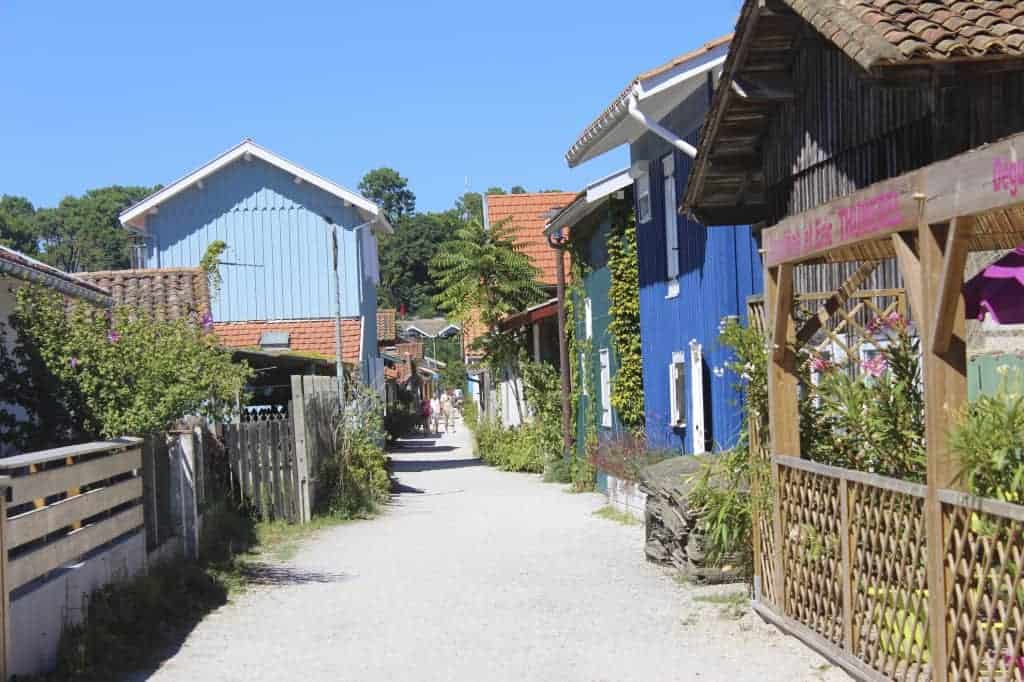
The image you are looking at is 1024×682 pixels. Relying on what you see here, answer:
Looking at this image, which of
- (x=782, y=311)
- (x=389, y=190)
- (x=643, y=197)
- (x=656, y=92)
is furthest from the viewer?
(x=389, y=190)

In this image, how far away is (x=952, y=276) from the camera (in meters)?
6.27

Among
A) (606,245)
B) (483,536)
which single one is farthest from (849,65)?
(606,245)

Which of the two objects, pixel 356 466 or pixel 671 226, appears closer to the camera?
pixel 671 226

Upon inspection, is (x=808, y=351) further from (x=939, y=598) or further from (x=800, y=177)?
(x=939, y=598)

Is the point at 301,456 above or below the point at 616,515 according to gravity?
above

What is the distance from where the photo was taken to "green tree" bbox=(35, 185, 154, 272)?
112 m

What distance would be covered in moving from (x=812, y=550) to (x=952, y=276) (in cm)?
293

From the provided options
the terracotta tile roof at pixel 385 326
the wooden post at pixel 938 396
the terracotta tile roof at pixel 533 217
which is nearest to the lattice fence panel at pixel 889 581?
the wooden post at pixel 938 396

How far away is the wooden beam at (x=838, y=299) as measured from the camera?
8.64 m

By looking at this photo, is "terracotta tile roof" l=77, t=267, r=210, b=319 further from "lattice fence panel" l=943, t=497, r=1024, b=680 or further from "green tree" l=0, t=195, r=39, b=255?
"green tree" l=0, t=195, r=39, b=255

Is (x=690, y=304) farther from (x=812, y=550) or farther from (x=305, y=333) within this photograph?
(x=305, y=333)

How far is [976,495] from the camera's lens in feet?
20.1

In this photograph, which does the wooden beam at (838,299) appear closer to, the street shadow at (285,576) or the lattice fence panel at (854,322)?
the lattice fence panel at (854,322)

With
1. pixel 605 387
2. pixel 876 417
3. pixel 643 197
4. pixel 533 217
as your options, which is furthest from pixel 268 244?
pixel 876 417
